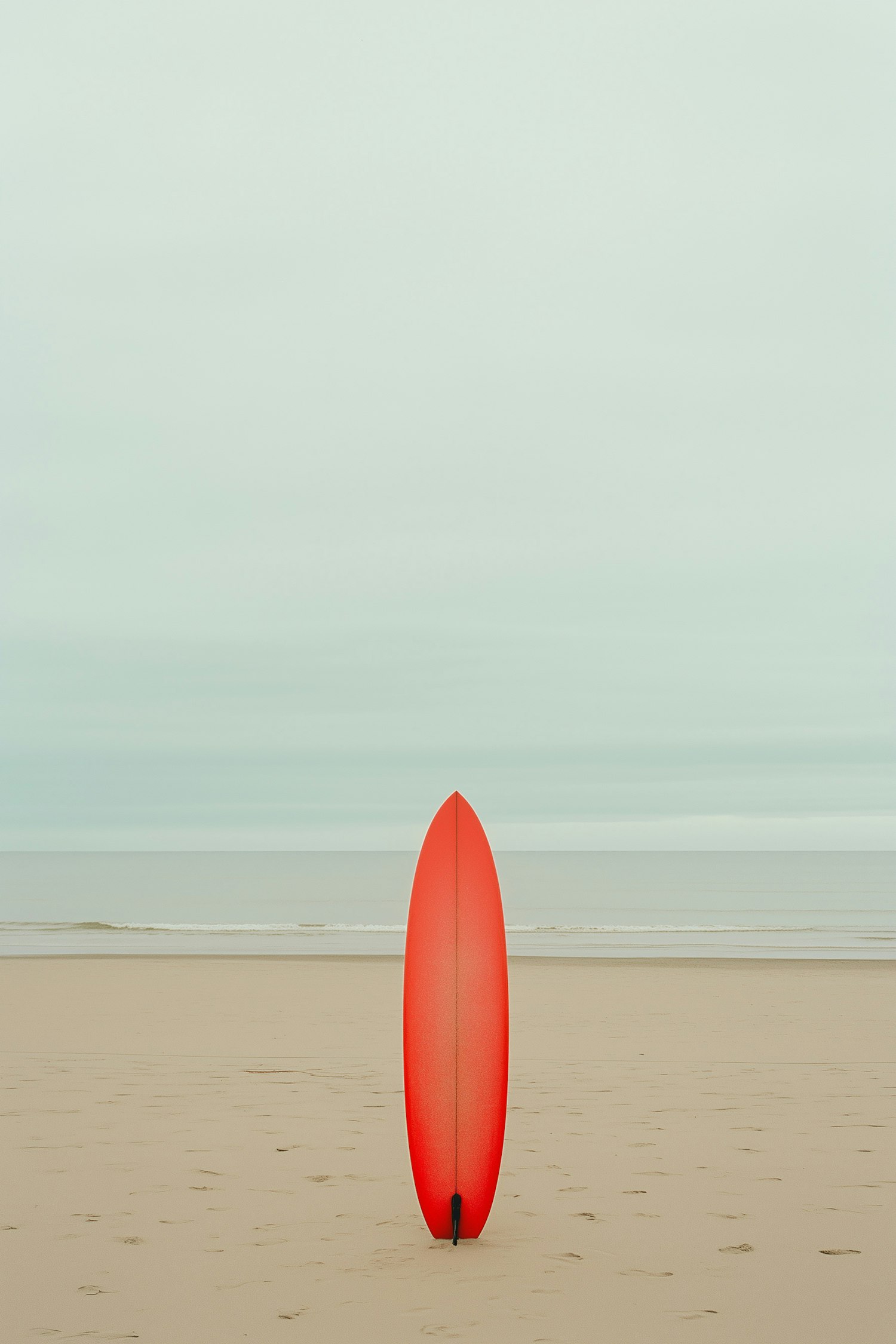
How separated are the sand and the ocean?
12348 millimetres

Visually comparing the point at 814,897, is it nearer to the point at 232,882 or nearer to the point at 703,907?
the point at 703,907

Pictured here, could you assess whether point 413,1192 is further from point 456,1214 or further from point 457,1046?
point 457,1046

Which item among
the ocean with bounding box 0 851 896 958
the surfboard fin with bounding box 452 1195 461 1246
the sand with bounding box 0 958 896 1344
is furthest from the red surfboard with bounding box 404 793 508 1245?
the ocean with bounding box 0 851 896 958

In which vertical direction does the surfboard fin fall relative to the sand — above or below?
above

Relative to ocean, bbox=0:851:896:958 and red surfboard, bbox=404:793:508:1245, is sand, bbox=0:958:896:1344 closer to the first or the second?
red surfboard, bbox=404:793:508:1245

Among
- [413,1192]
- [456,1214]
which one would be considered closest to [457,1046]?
[456,1214]

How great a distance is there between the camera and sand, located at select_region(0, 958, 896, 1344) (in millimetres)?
3635

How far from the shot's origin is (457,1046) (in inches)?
167

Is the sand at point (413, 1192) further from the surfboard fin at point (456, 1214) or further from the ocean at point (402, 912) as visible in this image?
the ocean at point (402, 912)

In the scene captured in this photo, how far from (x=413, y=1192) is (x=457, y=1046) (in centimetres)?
114

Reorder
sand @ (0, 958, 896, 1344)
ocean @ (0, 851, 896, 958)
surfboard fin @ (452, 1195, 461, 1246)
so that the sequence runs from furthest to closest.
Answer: ocean @ (0, 851, 896, 958) → surfboard fin @ (452, 1195, 461, 1246) → sand @ (0, 958, 896, 1344)

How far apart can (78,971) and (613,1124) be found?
1188cm

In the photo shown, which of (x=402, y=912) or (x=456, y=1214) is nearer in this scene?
(x=456, y=1214)

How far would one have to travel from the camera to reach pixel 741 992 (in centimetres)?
1409
